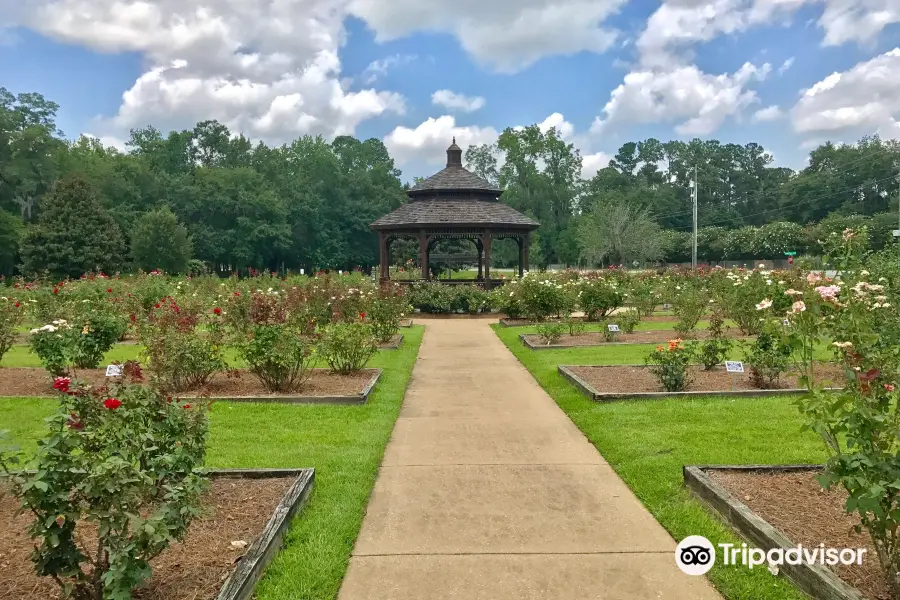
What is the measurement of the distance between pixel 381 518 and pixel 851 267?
3560mm

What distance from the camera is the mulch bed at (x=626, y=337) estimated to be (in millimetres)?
13016

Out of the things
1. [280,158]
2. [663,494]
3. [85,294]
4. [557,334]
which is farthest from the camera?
[280,158]

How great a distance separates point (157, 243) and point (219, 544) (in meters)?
40.7

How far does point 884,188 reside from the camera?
213ft

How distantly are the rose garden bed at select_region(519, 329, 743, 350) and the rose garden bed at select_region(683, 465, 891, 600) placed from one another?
778 centimetres

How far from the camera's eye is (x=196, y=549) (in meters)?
3.64

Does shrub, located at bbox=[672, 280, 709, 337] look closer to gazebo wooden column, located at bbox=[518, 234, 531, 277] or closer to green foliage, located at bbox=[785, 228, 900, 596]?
green foliage, located at bbox=[785, 228, 900, 596]

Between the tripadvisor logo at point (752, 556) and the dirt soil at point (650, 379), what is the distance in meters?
4.10

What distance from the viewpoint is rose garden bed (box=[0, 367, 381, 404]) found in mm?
7863

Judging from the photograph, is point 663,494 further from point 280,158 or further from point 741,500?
point 280,158

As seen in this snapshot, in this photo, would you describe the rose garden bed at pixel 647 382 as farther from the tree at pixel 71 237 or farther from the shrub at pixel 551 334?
the tree at pixel 71 237

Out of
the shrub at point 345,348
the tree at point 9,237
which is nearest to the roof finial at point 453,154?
the shrub at point 345,348

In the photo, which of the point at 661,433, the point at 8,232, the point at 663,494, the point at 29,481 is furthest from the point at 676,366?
the point at 8,232

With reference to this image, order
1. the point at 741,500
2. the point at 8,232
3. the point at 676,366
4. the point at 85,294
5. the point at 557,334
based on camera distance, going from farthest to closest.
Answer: the point at 8,232
the point at 85,294
the point at 557,334
the point at 676,366
the point at 741,500
